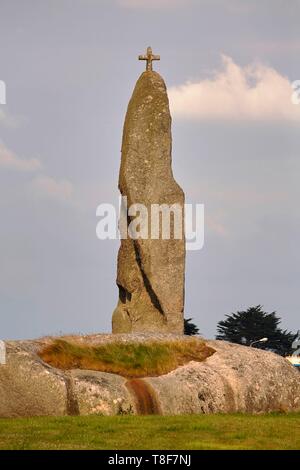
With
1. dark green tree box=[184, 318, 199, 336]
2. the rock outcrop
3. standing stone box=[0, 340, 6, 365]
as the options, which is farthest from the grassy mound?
dark green tree box=[184, 318, 199, 336]

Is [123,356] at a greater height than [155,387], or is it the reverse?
[123,356]

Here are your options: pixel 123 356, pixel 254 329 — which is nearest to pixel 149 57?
pixel 123 356

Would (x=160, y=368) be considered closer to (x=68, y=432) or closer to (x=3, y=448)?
(x=68, y=432)

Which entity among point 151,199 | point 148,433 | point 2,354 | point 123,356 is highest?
point 151,199

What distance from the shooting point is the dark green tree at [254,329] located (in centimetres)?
7819

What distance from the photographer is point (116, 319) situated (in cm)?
3384

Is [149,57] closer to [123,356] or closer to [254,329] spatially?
[123,356]

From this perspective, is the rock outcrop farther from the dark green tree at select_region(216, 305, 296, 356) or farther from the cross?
the dark green tree at select_region(216, 305, 296, 356)

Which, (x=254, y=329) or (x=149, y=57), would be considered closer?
(x=149, y=57)

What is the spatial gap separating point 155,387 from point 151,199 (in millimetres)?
8551

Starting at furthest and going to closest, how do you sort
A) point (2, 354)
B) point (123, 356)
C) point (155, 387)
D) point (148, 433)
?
point (123, 356), point (155, 387), point (2, 354), point (148, 433)

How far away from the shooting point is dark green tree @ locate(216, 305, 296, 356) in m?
78.2

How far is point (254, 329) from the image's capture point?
78.5 meters

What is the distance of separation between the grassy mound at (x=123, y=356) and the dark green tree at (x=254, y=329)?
165 feet
